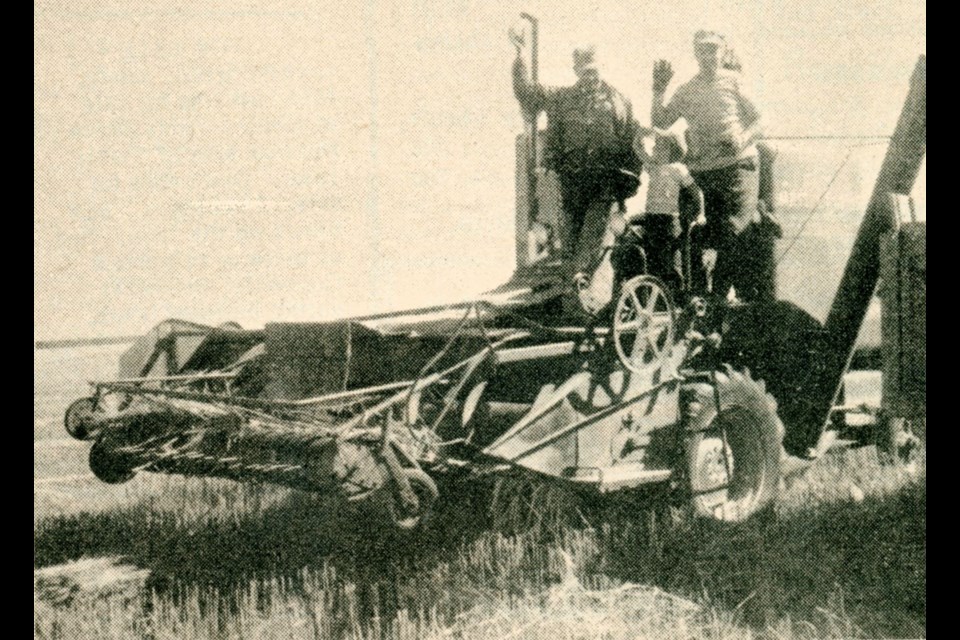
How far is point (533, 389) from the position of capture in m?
6.51

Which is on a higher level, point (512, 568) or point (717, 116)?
point (717, 116)

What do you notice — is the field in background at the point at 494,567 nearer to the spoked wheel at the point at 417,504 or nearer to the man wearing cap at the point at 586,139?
the spoked wheel at the point at 417,504

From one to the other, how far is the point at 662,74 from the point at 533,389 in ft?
7.76

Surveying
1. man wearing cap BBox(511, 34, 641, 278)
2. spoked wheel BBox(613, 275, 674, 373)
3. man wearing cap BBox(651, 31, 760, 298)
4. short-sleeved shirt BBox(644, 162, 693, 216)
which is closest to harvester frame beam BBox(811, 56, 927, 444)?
man wearing cap BBox(651, 31, 760, 298)

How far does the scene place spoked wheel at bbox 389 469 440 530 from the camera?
530cm

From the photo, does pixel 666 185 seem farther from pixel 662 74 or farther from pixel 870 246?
pixel 870 246

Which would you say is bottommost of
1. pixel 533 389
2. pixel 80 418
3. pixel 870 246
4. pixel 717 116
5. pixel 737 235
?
pixel 80 418

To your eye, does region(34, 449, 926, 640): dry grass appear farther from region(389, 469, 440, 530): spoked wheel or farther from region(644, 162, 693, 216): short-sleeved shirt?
region(644, 162, 693, 216): short-sleeved shirt

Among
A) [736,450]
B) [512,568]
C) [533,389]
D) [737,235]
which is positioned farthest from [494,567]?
[737,235]

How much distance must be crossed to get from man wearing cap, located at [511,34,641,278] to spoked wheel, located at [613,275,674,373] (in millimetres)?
749

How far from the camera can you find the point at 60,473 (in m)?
9.80

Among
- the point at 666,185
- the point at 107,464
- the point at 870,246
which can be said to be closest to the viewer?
the point at 107,464

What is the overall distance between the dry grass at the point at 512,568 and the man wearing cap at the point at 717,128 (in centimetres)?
215
